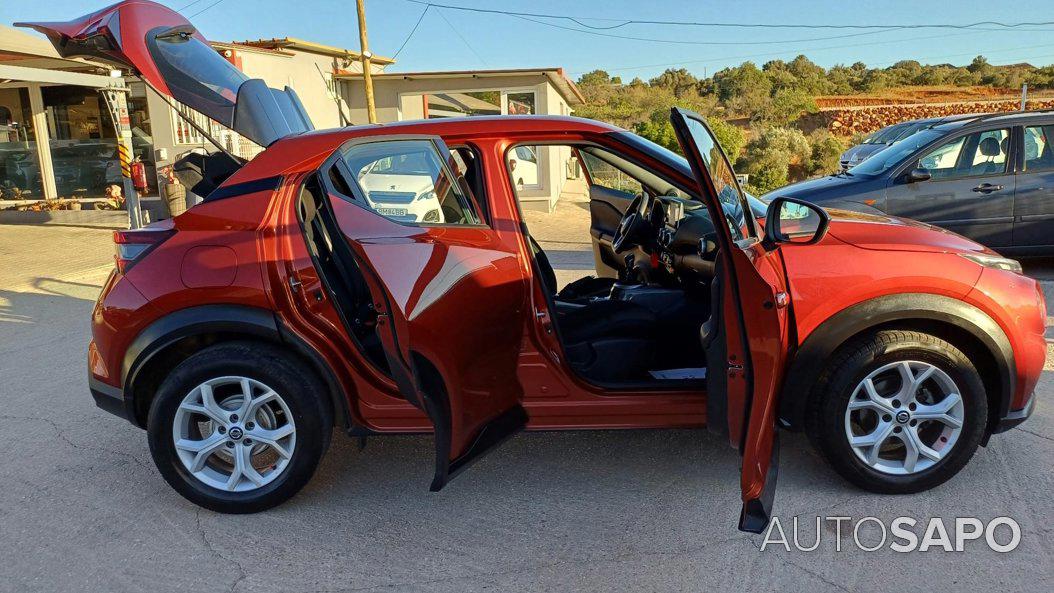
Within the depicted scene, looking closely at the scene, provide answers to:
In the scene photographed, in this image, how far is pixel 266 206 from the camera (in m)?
3.05

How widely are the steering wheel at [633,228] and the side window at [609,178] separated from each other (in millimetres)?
92

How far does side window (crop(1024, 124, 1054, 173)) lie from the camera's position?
7133mm

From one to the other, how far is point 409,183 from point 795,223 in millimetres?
1628

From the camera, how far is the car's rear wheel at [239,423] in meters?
3.05

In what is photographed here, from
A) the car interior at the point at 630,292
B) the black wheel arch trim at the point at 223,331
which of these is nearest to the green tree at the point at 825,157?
the car interior at the point at 630,292

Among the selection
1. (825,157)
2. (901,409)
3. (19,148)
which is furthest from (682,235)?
(825,157)

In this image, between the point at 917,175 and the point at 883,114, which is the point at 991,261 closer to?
the point at 917,175

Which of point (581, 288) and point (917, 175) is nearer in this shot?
point (581, 288)

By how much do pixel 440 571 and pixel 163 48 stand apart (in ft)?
8.66

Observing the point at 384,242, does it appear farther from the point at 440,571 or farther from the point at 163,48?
the point at 163,48

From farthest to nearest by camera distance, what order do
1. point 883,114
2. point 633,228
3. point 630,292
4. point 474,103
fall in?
point 883,114, point 474,103, point 633,228, point 630,292

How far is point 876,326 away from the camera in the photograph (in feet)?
9.73

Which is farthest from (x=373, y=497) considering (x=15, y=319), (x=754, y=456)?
(x=15, y=319)

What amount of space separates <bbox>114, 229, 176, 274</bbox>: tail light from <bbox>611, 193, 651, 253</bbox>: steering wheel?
2329mm
